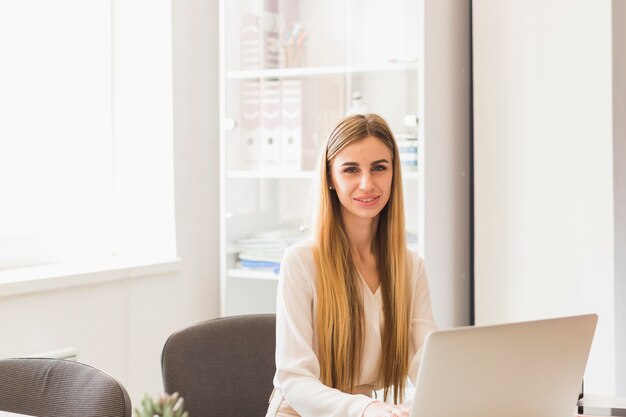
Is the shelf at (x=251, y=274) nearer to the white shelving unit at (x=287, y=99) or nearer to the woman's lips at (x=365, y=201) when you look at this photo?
the white shelving unit at (x=287, y=99)

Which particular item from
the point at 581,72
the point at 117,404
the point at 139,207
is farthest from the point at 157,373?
the point at 581,72

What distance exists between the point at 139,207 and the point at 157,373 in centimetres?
59

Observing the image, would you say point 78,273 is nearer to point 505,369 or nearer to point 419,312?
point 419,312

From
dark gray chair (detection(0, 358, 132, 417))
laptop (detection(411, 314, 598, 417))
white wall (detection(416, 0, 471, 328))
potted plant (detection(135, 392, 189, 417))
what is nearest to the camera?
potted plant (detection(135, 392, 189, 417))

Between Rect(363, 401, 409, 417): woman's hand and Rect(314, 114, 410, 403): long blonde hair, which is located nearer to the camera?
Rect(363, 401, 409, 417): woman's hand

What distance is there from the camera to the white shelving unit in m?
3.08

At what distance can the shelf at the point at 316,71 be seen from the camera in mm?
2963

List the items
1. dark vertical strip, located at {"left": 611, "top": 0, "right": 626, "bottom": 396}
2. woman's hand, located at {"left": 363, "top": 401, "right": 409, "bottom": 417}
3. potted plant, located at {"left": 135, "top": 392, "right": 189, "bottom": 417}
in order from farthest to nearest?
dark vertical strip, located at {"left": 611, "top": 0, "right": 626, "bottom": 396}
woman's hand, located at {"left": 363, "top": 401, "right": 409, "bottom": 417}
potted plant, located at {"left": 135, "top": 392, "right": 189, "bottom": 417}

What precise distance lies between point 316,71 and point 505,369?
2.01m

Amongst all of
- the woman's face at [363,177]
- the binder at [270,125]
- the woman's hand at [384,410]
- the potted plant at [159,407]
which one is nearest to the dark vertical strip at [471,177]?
the binder at [270,125]

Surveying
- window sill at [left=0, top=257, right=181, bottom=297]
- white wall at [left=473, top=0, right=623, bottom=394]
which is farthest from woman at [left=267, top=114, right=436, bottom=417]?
white wall at [left=473, top=0, right=623, bottom=394]

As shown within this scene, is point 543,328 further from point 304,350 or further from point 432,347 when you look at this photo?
point 304,350

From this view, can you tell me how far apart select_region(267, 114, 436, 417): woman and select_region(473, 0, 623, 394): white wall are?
1.01 metres

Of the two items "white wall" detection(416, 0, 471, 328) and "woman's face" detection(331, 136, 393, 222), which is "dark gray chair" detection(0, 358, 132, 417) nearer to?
"woman's face" detection(331, 136, 393, 222)
